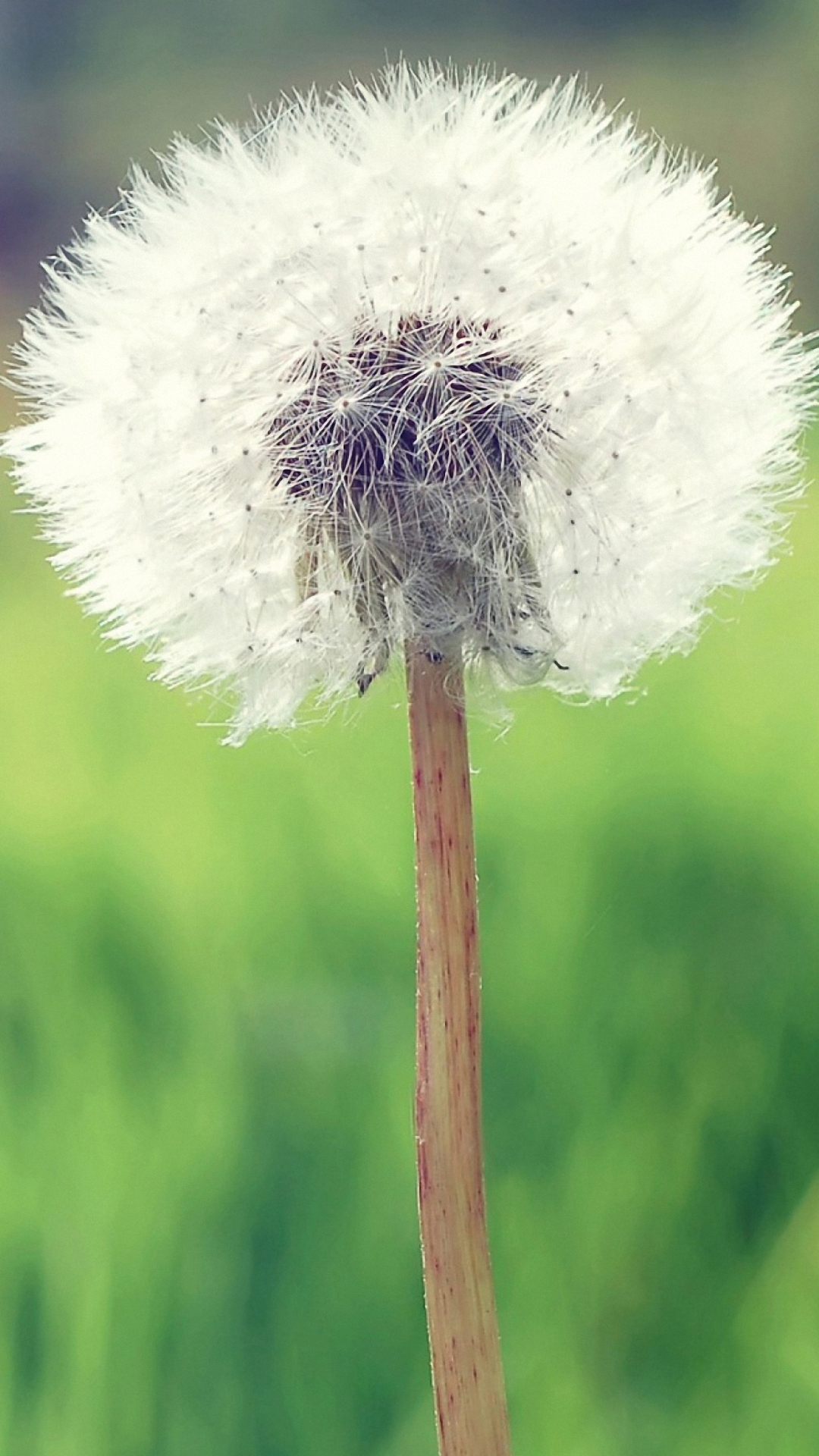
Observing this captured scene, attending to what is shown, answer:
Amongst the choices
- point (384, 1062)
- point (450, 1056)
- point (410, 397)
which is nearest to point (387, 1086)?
point (384, 1062)

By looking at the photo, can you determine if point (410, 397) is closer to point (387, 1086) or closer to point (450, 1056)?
point (450, 1056)

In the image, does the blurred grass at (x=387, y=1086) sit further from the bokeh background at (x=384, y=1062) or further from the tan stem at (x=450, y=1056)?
the tan stem at (x=450, y=1056)

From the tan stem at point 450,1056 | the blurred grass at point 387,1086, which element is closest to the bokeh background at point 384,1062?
the blurred grass at point 387,1086

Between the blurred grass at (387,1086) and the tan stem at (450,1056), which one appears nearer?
the tan stem at (450,1056)

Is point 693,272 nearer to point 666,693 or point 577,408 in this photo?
point 577,408

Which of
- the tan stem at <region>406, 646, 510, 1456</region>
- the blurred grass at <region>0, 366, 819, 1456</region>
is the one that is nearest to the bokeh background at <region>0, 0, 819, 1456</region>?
the blurred grass at <region>0, 366, 819, 1456</region>

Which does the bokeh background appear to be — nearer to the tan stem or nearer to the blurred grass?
the blurred grass
